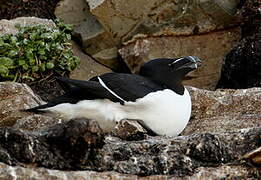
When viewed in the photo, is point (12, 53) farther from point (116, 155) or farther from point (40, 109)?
point (116, 155)

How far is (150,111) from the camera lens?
202 inches

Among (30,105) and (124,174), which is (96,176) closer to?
(124,174)

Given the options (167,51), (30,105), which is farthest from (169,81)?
(167,51)

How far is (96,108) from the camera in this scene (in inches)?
206

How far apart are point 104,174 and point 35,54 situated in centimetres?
388

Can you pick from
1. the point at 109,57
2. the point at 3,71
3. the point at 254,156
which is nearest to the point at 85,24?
the point at 109,57

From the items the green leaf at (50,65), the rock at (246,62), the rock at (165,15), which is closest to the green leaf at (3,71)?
the green leaf at (50,65)

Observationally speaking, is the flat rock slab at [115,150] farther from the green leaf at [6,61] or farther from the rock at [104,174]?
the green leaf at [6,61]

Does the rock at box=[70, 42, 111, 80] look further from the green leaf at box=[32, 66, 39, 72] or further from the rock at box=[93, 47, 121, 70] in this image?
the green leaf at box=[32, 66, 39, 72]

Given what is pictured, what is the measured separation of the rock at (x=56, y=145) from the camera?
3672 millimetres

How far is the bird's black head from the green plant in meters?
2.18

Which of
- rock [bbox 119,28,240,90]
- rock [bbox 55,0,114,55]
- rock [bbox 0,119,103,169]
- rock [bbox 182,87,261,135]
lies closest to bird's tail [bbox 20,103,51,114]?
rock [bbox 182,87,261,135]

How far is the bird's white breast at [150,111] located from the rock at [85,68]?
8.95ft

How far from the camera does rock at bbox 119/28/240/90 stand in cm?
796
